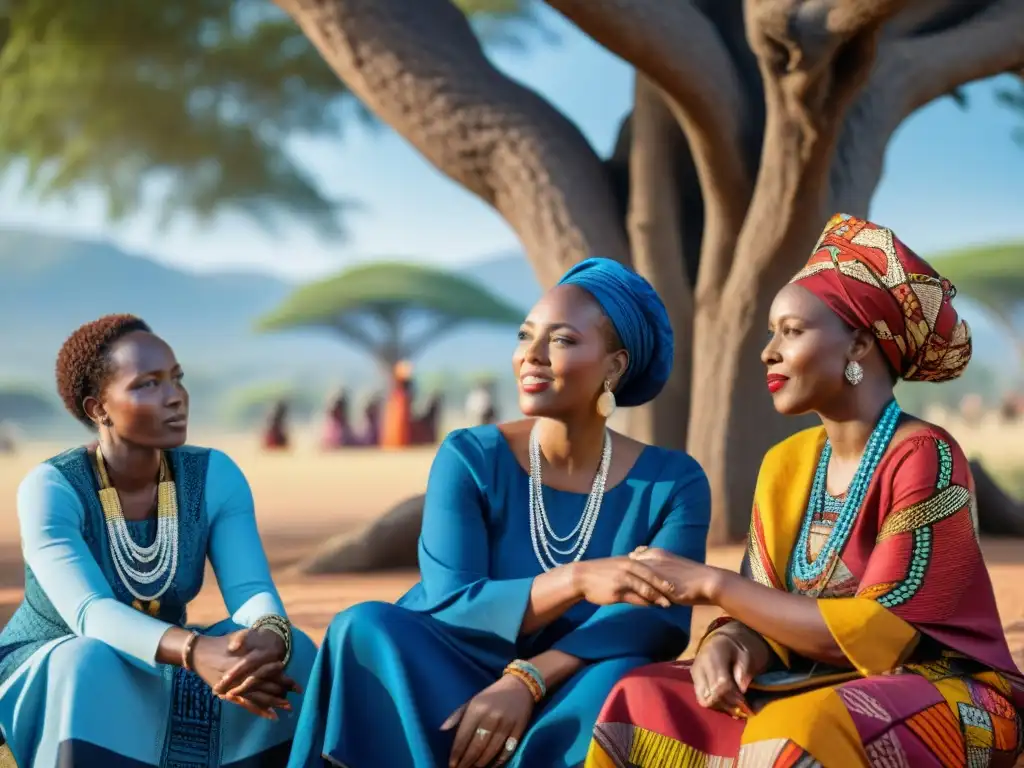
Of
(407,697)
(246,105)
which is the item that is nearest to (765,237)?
(407,697)

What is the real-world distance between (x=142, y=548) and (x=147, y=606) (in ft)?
0.52

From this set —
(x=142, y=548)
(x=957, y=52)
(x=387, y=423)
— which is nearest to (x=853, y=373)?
(x=142, y=548)

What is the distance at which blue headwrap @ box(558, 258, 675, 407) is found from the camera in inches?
148

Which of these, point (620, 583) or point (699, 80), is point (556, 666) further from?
point (699, 80)

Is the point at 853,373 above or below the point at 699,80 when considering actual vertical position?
below

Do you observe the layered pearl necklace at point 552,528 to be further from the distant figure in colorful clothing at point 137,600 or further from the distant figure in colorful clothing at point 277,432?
the distant figure in colorful clothing at point 277,432

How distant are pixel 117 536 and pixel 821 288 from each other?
1.97 m

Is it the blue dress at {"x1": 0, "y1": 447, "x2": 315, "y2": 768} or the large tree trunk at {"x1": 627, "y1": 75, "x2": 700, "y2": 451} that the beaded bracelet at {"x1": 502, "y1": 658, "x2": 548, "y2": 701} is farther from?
the large tree trunk at {"x1": 627, "y1": 75, "x2": 700, "y2": 451}

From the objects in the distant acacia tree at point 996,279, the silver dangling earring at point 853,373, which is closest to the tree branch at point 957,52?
the silver dangling earring at point 853,373

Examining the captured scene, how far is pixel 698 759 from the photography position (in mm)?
3119

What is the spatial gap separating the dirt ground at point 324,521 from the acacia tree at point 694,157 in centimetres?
113

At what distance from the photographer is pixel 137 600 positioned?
149 inches

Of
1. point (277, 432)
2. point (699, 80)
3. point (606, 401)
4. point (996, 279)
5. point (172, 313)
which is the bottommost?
point (277, 432)

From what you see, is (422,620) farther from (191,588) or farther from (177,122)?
(177,122)
